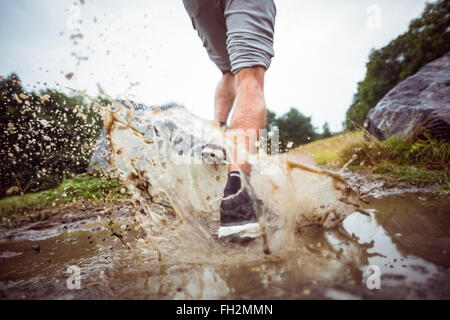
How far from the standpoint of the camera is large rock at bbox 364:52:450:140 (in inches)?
122

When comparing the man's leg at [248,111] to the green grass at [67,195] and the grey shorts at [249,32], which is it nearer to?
the grey shorts at [249,32]

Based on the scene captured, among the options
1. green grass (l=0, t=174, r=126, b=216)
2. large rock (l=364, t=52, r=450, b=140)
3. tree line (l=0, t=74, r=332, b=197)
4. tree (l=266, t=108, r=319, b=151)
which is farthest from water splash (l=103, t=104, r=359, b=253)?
tree (l=266, t=108, r=319, b=151)

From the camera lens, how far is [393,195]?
79.2 inches

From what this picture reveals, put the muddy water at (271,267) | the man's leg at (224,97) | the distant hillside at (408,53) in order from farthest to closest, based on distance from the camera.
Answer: the distant hillside at (408,53)
the man's leg at (224,97)
the muddy water at (271,267)

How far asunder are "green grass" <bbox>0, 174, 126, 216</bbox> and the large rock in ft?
15.0

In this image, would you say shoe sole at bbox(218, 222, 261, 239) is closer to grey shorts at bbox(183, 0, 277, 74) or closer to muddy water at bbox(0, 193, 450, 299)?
muddy water at bbox(0, 193, 450, 299)

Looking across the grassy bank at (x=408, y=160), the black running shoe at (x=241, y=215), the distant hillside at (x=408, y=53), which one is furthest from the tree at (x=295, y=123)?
the black running shoe at (x=241, y=215)

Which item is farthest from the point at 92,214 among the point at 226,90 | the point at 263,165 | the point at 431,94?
the point at 431,94

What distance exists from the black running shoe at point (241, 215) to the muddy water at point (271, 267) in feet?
0.24

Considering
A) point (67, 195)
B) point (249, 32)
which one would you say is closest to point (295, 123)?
point (67, 195)

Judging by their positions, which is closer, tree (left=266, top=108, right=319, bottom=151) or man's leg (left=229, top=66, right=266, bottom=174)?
man's leg (left=229, top=66, right=266, bottom=174)

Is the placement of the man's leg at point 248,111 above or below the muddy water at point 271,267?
above

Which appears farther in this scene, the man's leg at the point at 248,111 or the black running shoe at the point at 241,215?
the man's leg at the point at 248,111

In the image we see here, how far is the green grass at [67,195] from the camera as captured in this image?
3.10 metres
